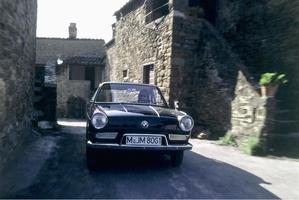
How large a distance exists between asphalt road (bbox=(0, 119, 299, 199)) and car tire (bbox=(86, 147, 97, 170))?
11cm

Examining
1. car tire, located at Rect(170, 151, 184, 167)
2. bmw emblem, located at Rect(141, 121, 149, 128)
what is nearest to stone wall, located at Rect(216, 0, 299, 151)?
car tire, located at Rect(170, 151, 184, 167)

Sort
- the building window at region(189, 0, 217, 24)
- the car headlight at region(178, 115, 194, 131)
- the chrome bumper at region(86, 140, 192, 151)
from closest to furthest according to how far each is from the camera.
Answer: the chrome bumper at region(86, 140, 192, 151), the car headlight at region(178, 115, 194, 131), the building window at region(189, 0, 217, 24)

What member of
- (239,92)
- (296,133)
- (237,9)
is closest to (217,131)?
(239,92)

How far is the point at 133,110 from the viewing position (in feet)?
17.1

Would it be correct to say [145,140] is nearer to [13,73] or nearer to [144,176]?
[144,176]

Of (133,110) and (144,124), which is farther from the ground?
(133,110)

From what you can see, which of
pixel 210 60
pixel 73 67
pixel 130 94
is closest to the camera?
pixel 130 94

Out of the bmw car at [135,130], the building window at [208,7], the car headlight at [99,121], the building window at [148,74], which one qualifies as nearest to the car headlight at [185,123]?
the bmw car at [135,130]

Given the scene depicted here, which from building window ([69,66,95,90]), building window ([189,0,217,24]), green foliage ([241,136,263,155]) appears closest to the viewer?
green foliage ([241,136,263,155])

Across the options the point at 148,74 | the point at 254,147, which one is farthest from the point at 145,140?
the point at 148,74

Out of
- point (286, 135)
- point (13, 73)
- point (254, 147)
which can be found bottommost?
point (254, 147)

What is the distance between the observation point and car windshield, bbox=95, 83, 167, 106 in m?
5.91

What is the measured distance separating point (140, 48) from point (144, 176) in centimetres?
927

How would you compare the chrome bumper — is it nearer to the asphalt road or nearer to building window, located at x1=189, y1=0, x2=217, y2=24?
the asphalt road
